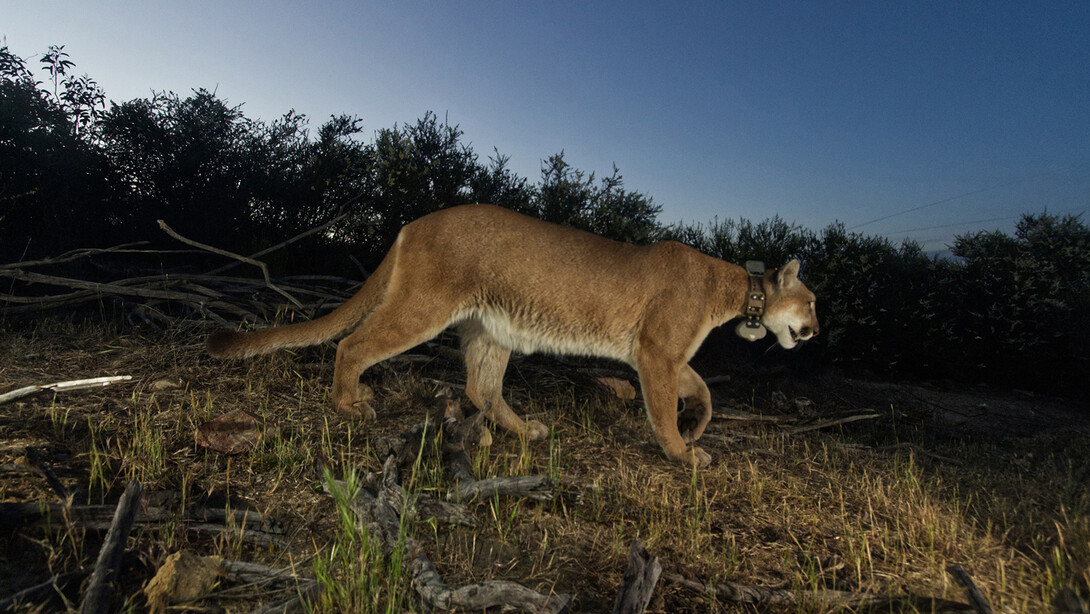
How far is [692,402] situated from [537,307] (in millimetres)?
1376

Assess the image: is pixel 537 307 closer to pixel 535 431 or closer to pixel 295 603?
pixel 535 431

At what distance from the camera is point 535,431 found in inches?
177

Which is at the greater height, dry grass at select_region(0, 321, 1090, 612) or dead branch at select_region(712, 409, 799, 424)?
dead branch at select_region(712, 409, 799, 424)

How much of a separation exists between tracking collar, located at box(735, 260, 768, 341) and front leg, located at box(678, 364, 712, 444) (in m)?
0.51

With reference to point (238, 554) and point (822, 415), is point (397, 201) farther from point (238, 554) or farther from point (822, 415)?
point (238, 554)

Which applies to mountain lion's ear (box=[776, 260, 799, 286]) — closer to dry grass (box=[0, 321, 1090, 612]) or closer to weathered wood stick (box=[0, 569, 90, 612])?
dry grass (box=[0, 321, 1090, 612])

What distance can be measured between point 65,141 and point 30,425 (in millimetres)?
6229

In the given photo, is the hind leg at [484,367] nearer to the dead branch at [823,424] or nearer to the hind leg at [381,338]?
the hind leg at [381,338]

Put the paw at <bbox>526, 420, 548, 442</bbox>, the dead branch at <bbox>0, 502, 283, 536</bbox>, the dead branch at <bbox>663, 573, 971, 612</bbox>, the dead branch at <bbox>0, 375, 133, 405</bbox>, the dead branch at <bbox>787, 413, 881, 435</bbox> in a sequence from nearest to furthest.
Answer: the dead branch at <bbox>663, 573, 971, 612</bbox>
the dead branch at <bbox>0, 502, 283, 536</bbox>
the dead branch at <bbox>0, 375, 133, 405</bbox>
the paw at <bbox>526, 420, 548, 442</bbox>
the dead branch at <bbox>787, 413, 881, 435</bbox>

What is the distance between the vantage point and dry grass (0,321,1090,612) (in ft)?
8.45

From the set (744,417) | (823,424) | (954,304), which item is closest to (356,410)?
(744,417)

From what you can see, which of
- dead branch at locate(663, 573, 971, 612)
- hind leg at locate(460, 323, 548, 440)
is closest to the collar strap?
hind leg at locate(460, 323, 548, 440)

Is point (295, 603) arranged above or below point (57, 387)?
below

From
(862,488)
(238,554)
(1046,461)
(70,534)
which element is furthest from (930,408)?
(70,534)
